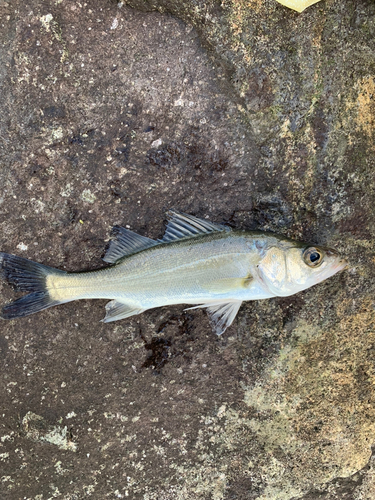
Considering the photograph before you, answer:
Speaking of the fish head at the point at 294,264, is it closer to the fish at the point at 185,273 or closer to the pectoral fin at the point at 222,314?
the fish at the point at 185,273

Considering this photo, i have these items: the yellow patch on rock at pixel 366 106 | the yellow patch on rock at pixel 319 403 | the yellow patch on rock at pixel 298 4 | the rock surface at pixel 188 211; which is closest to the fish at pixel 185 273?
the rock surface at pixel 188 211

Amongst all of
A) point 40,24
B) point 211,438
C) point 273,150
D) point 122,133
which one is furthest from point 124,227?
point 211,438

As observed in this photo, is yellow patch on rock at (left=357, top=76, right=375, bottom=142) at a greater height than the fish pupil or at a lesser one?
greater

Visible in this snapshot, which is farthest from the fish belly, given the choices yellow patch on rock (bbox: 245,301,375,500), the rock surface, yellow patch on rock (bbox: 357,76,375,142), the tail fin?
yellow patch on rock (bbox: 357,76,375,142)

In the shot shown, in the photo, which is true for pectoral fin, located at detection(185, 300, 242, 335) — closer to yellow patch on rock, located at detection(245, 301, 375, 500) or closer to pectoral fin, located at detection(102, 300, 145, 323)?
pectoral fin, located at detection(102, 300, 145, 323)

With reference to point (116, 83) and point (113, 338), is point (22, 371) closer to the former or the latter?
point (113, 338)
